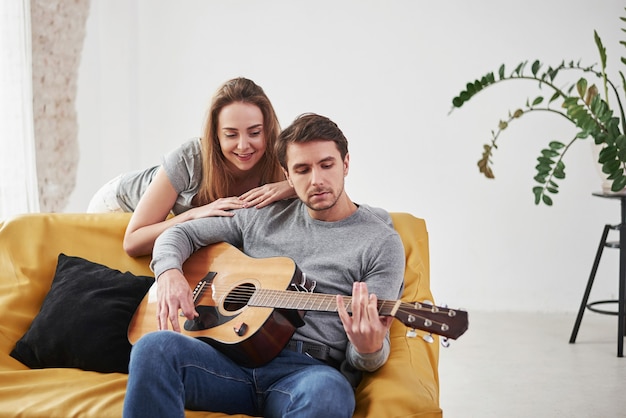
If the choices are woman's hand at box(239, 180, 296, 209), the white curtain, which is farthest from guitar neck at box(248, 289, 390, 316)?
the white curtain

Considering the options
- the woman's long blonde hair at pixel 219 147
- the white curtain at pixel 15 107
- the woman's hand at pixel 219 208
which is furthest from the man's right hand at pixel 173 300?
the white curtain at pixel 15 107

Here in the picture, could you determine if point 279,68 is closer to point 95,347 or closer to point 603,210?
point 603,210

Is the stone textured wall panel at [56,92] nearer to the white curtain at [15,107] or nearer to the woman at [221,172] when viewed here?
the white curtain at [15,107]

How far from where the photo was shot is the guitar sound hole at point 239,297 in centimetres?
206

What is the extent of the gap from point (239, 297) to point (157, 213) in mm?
602

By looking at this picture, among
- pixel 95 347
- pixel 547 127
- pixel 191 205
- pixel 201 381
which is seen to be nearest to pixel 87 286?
pixel 95 347

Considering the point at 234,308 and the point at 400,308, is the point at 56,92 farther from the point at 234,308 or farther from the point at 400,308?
the point at 400,308

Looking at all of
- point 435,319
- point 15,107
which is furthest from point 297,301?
point 15,107

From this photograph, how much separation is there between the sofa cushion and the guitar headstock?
0.93 meters

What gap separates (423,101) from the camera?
15.1 feet

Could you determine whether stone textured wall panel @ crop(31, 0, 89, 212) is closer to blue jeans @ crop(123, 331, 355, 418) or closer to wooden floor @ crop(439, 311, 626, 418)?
wooden floor @ crop(439, 311, 626, 418)

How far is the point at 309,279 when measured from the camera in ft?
6.81

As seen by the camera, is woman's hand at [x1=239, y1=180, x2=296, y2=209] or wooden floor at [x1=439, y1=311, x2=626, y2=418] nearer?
woman's hand at [x1=239, y1=180, x2=296, y2=209]

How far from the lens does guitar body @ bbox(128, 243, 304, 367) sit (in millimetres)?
1929
